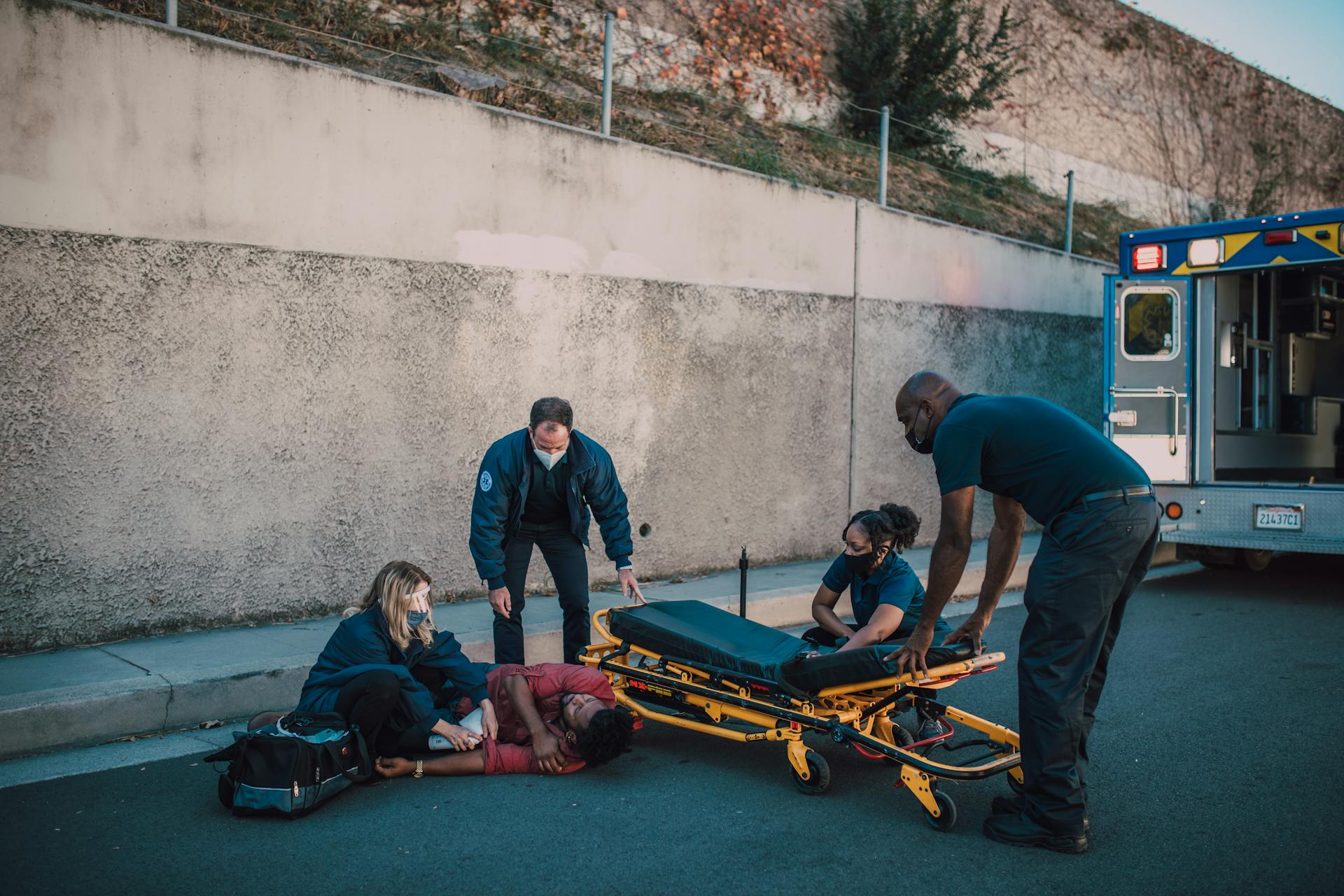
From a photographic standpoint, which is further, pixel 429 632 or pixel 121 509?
pixel 121 509

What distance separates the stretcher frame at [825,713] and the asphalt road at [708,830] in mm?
143

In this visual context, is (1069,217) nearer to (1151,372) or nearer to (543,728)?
(1151,372)

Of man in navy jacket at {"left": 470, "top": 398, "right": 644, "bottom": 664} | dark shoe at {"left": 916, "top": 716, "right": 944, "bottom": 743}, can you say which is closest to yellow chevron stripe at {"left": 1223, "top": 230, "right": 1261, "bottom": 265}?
dark shoe at {"left": 916, "top": 716, "right": 944, "bottom": 743}

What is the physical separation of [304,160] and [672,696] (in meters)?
4.19

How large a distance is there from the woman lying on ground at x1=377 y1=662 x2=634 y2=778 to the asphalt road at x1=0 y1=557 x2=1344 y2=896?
8 centimetres

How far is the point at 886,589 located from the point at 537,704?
1.82 meters

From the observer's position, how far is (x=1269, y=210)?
21.2m

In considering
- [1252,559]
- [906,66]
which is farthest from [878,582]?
[906,66]

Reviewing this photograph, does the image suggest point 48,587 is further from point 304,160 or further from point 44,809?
point 304,160

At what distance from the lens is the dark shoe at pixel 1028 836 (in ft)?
12.9

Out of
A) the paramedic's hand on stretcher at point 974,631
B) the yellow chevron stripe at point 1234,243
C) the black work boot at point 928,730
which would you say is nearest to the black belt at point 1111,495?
the paramedic's hand on stretcher at point 974,631

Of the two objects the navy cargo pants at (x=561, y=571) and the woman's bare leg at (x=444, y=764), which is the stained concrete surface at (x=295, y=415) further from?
the woman's bare leg at (x=444, y=764)

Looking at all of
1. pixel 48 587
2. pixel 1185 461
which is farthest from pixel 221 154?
pixel 1185 461

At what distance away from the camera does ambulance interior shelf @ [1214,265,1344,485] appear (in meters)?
10.1
